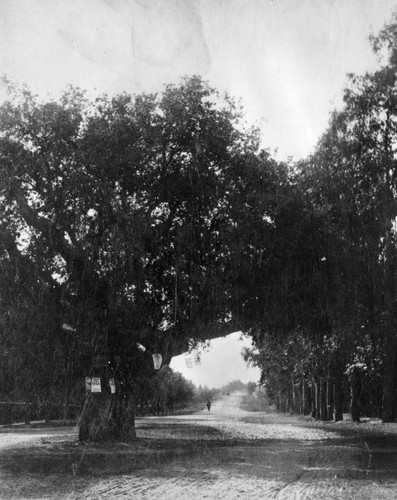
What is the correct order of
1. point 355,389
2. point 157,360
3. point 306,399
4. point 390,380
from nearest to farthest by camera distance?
point 157,360 → point 390,380 → point 355,389 → point 306,399

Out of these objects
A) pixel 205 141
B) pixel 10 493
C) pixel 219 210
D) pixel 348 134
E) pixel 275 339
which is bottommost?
pixel 10 493

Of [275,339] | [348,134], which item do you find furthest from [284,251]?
[348,134]

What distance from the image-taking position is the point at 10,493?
976 cm

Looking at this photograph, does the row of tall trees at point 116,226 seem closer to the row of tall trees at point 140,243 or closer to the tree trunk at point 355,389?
the row of tall trees at point 140,243

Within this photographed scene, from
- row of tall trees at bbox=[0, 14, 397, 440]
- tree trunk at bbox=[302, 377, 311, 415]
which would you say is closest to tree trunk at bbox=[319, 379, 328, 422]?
tree trunk at bbox=[302, 377, 311, 415]

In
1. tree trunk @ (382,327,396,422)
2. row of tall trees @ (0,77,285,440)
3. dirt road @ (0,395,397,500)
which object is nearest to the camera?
dirt road @ (0,395,397,500)

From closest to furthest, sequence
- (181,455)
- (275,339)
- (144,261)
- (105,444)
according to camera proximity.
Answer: (181,455), (105,444), (144,261), (275,339)

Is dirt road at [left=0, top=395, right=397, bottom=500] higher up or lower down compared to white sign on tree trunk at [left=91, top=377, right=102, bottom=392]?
lower down

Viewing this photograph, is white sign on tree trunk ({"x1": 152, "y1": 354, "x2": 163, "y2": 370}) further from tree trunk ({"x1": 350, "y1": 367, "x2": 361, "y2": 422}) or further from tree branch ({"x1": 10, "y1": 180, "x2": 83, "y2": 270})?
tree trunk ({"x1": 350, "y1": 367, "x2": 361, "y2": 422})

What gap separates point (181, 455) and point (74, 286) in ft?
23.9

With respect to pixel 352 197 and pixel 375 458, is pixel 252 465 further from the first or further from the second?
pixel 352 197

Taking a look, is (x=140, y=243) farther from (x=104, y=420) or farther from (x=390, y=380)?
(x=390, y=380)

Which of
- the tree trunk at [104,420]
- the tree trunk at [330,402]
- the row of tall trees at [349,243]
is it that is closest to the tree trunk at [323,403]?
the tree trunk at [330,402]


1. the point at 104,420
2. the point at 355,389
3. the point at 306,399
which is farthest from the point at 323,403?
the point at 104,420
